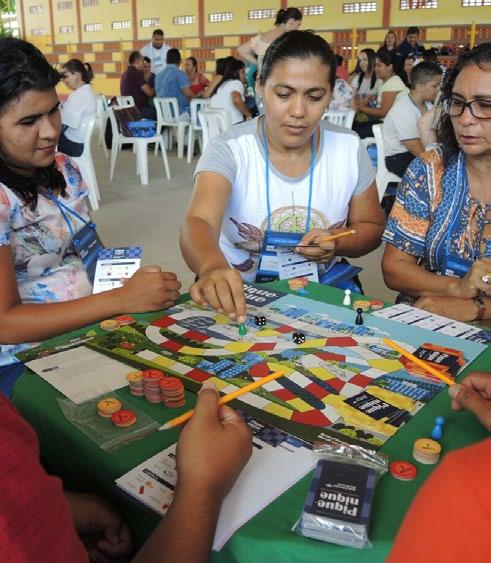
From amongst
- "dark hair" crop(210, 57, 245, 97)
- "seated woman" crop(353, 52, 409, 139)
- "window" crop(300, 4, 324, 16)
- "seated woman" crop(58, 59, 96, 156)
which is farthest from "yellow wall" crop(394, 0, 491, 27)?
"seated woman" crop(58, 59, 96, 156)

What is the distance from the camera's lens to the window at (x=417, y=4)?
10.5 meters

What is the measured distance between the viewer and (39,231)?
5.46ft

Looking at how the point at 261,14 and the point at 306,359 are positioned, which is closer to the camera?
Result: the point at 306,359

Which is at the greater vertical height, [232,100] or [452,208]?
[232,100]

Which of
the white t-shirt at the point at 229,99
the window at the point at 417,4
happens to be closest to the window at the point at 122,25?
the window at the point at 417,4

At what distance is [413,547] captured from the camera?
0.45 m

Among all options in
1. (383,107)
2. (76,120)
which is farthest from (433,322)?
(383,107)

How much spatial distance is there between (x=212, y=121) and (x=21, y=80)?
511 centimetres

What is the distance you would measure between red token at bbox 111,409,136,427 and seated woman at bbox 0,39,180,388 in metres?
0.48

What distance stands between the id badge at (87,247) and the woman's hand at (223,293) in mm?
448

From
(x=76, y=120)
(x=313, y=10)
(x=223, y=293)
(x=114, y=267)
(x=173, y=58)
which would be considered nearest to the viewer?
(x=223, y=293)

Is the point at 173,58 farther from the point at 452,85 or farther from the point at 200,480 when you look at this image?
the point at 200,480

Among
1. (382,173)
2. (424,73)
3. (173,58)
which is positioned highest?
(173,58)

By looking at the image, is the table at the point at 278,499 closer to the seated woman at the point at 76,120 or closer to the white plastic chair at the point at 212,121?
the seated woman at the point at 76,120
